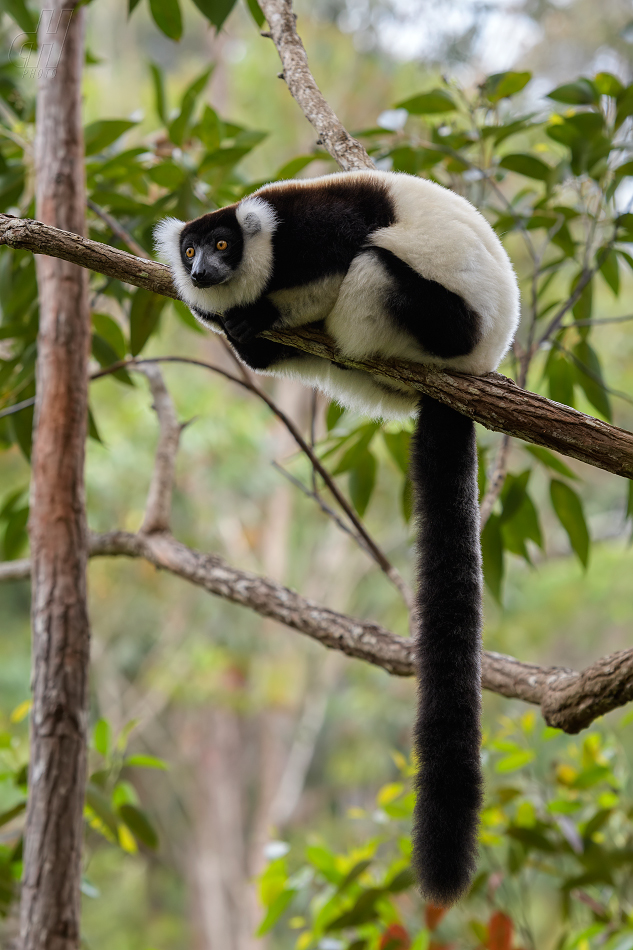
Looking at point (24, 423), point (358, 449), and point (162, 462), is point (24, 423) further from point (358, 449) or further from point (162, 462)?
point (358, 449)

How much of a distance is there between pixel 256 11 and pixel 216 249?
44.9 inches

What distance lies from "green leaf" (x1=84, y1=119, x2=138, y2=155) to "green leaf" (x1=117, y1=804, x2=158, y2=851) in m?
2.18

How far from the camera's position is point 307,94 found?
2.11 meters

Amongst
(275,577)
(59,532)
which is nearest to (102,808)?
(59,532)

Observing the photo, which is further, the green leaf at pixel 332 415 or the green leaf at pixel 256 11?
the green leaf at pixel 332 415

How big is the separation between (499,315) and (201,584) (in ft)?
3.63

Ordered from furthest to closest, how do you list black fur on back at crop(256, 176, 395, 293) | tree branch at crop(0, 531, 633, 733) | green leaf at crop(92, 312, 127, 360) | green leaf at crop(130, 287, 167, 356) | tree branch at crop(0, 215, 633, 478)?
green leaf at crop(92, 312, 127, 360), green leaf at crop(130, 287, 167, 356), black fur on back at crop(256, 176, 395, 293), tree branch at crop(0, 531, 633, 733), tree branch at crop(0, 215, 633, 478)

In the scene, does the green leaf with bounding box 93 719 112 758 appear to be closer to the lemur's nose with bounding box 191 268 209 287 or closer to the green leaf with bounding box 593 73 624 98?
the lemur's nose with bounding box 191 268 209 287

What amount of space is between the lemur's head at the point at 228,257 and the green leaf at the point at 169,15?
843mm

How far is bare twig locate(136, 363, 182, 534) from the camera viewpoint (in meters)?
2.61

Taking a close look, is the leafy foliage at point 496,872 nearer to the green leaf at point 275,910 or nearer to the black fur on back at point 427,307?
the green leaf at point 275,910

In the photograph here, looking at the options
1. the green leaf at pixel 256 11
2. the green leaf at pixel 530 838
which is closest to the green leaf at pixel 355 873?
the green leaf at pixel 530 838

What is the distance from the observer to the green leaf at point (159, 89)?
9.22 feet

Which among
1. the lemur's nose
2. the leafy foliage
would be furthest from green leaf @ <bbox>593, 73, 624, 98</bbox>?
the leafy foliage
